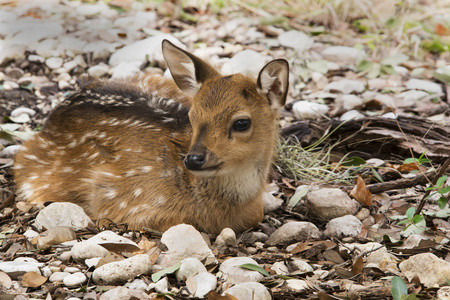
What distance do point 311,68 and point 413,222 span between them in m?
3.72

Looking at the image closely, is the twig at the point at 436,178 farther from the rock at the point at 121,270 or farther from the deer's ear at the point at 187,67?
the rock at the point at 121,270

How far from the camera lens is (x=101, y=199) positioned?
434 cm

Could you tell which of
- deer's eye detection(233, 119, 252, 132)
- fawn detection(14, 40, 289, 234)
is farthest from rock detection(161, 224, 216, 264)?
deer's eye detection(233, 119, 252, 132)

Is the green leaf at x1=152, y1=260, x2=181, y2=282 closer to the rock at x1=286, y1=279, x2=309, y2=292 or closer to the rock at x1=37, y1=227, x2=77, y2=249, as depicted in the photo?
the rock at x1=286, y1=279, x2=309, y2=292

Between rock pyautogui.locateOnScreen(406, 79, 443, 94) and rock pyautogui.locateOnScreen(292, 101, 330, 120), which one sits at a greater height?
rock pyautogui.locateOnScreen(406, 79, 443, 94)

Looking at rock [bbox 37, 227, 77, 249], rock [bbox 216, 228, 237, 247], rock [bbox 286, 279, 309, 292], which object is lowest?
rock [bbox 216, 228, 237, 247]

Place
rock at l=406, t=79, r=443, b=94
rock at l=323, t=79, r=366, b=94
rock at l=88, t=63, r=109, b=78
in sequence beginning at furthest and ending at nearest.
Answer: rock at l=88, t=63, r=109, b=78 → rock at l=323, t=79, r=366, b=94 → rock at l=406, t=79, r=443, b=94

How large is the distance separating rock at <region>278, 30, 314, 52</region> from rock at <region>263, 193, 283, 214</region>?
3.29 m

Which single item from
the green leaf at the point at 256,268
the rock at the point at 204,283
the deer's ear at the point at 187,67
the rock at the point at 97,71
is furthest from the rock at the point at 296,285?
the rock at the point at 97,71

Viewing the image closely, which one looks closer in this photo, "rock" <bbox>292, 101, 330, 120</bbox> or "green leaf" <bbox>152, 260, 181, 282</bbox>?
"green leaf" <bbox>152, 260, 181, 282</bbox>

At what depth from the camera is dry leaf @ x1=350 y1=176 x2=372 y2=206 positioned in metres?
4.57

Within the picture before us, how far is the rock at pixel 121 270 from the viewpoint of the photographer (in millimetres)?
3189

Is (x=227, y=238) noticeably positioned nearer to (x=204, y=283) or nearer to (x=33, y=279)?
(x=204, y=283)

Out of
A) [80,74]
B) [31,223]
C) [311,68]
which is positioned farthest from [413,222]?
[80,74]
